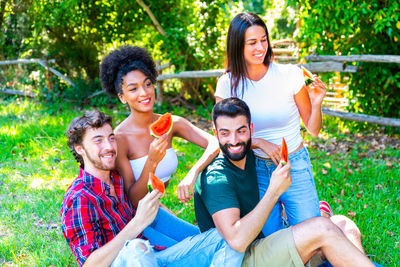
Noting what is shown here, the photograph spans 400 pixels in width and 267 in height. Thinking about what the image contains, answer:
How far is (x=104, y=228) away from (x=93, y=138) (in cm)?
66

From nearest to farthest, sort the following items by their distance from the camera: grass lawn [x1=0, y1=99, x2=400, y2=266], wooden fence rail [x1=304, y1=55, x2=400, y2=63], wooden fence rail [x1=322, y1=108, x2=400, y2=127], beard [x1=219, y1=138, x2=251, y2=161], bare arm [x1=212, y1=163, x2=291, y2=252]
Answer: bare arm [x1=212, y1=163, x2=291, y2=252]
beard [x1=219, y1=138, x2=251, y2=161]
grass lawn [x1=0, y1=99, x2=400, y2=266]
wooden fence rail [x1=304, y1=55, x2=400, y2=63]
wooden fence rail [x1=322, y1=108, x2=400, y2=127]

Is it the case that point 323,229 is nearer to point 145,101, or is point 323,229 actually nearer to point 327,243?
point 327,243

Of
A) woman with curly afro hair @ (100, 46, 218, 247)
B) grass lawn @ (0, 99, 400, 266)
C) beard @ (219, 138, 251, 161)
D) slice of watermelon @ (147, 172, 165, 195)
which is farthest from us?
grass lawn @ (0, 99, 400, 266)

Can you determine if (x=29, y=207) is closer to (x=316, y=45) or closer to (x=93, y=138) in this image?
(x=93, y=138)

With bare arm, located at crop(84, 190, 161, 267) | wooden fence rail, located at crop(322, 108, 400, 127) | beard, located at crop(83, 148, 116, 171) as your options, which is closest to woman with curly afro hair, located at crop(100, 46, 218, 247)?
beard, located at crop(83, 148, 116, 171)

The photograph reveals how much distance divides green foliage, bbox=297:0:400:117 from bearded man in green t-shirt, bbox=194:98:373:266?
14.9 feet

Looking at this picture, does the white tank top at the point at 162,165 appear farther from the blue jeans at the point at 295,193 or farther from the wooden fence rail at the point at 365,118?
the wooden fence rail at the point at 365,118

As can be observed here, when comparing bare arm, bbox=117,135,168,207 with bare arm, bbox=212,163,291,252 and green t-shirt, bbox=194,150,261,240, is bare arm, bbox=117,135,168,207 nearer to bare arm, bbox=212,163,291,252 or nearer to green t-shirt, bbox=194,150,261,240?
green t-shirt, bbox=194,150,261,240

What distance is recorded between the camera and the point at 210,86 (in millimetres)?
9641

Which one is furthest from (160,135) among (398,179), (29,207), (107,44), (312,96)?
(107,44)

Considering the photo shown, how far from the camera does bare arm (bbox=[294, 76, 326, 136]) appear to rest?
3322 mm

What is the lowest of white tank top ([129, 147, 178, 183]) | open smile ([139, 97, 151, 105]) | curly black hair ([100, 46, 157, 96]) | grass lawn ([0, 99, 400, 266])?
grass lawn ([0, 99, 400, 266])

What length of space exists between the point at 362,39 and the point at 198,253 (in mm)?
6193

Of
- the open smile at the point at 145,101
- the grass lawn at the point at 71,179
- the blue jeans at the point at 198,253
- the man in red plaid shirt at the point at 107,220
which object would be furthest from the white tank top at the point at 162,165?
the grass lawn at the point at 71,179
